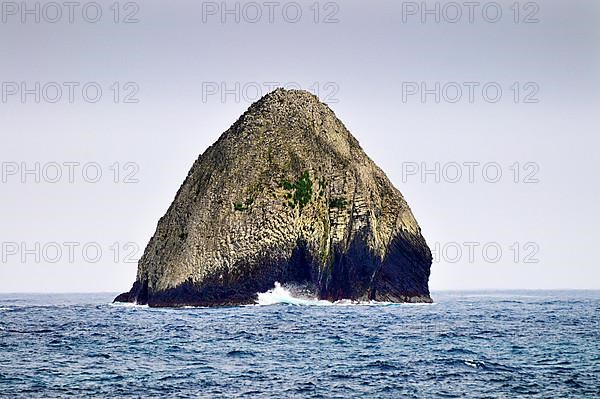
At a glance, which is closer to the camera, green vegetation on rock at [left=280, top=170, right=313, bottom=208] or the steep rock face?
the steep rock face

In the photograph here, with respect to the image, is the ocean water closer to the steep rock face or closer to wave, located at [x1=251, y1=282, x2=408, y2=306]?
wave, located at [x1=251, y1=282, x2=408, y2=306]

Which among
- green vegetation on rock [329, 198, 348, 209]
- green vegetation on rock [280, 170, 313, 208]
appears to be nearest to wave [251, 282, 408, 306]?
green vegetation on rock [280, 170, 313, 208]

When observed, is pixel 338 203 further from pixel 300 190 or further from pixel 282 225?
pixel 282 225

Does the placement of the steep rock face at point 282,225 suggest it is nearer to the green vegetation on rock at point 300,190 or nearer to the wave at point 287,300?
the green vegetation on rock at point 300,190

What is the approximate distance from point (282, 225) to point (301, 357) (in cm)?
5943

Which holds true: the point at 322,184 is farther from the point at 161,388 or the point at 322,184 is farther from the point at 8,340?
the point at 161,388

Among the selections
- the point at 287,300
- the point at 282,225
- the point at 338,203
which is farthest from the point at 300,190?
the point at 287,300

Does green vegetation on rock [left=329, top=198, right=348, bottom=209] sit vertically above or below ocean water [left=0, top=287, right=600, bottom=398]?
above

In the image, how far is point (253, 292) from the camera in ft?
332

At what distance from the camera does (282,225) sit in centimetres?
10775

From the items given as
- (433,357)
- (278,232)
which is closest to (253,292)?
(278,232)

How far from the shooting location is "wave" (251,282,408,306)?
10069cm

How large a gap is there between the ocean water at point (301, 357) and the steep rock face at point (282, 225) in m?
25.9

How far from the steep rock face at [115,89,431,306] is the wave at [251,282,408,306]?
2.95 ft
